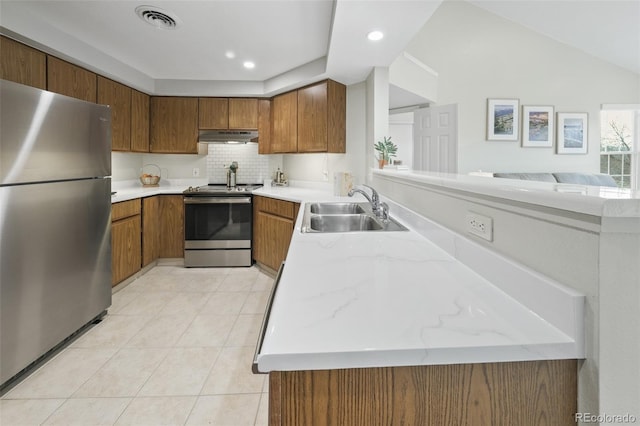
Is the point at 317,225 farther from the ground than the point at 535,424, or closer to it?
farther from the ground

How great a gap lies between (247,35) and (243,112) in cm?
143

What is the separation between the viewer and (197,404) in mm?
1584

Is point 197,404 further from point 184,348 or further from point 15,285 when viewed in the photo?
point 15,285

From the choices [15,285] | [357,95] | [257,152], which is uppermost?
[357,95]

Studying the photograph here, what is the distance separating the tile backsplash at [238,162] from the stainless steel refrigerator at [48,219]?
2.09m

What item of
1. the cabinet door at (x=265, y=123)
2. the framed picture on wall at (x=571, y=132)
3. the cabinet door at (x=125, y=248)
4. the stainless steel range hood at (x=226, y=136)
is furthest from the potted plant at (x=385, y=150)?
the framed picture on wall at (x=571, y=132)

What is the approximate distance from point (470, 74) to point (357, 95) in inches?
99.6

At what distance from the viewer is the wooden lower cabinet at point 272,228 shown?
321 centimetres

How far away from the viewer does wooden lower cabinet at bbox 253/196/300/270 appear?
3.21 metres

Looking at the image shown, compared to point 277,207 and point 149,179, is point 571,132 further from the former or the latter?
point 149,179

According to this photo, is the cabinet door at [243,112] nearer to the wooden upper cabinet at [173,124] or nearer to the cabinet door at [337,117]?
the wooden upper cabinet at [173,124]

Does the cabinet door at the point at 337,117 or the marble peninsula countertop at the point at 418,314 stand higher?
the cabinet door at the point at 337,117

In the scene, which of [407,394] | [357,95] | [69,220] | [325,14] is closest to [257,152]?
[357,95]

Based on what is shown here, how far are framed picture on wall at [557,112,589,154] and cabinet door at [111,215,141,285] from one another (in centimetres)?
591
